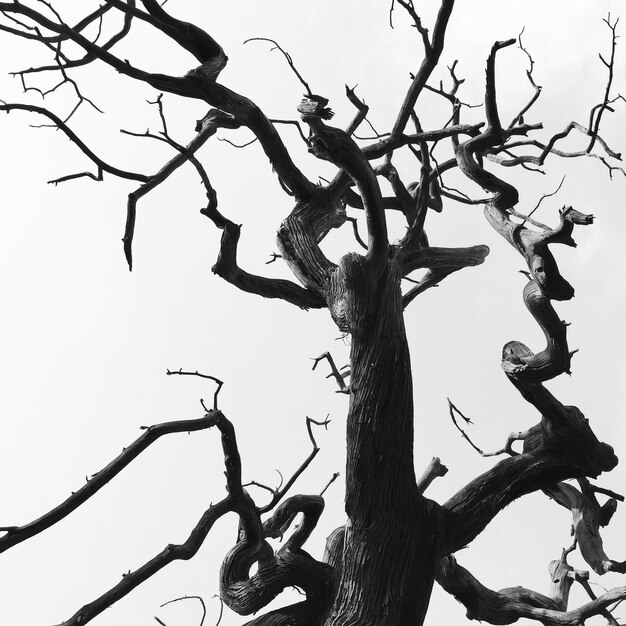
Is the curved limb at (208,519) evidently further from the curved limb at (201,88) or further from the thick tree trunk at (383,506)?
the curved limb at (201,88)

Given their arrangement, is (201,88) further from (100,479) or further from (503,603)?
(503,603)

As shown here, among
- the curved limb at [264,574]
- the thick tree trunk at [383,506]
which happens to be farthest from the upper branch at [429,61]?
the curved limb at [264,574]

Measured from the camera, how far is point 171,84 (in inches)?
130

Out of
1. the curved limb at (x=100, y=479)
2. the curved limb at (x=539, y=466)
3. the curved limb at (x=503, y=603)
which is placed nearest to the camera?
the curved limb at (x=100, y=479)

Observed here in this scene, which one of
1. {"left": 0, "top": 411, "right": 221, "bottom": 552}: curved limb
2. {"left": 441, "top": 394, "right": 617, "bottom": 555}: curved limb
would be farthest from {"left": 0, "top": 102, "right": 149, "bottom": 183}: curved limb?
{"left": 441, "top": 394, "right": 617, "bottom": 555}: curved limb

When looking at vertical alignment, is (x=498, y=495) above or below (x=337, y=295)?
below

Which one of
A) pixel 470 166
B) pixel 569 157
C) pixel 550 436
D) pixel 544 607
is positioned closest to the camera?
pixel 550 436

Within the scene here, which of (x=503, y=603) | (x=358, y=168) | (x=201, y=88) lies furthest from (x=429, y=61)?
(x=503, y=603)

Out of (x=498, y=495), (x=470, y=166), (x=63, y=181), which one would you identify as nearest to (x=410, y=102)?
(x=470, y=166)

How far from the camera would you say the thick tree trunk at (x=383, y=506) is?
272 cm

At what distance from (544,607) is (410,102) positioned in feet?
8.07

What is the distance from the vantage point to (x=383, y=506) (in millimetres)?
2805

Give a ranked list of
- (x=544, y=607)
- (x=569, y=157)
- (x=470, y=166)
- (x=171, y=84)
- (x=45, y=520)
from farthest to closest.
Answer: (x=569, y=157), (x=470, y=166), (x=544, y=607), (x=171, y=84), (x=45, y=520)

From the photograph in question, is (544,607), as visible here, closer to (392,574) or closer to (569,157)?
(392,574)
